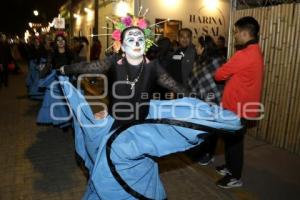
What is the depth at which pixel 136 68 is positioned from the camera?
129 inches

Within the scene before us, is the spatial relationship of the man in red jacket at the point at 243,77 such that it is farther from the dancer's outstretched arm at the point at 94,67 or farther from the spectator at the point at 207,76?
the dancer's outstretched arm at the point at 94,67

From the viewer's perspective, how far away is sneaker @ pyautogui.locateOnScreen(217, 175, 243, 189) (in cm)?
424

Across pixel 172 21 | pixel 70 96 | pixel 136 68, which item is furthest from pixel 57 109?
pixel 172 21

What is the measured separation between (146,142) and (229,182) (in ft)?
6.60

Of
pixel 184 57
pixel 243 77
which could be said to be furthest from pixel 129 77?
pixel 184 57

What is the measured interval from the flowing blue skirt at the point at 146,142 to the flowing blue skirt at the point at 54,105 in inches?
147

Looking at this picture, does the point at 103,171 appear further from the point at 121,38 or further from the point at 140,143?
the point at 121,38

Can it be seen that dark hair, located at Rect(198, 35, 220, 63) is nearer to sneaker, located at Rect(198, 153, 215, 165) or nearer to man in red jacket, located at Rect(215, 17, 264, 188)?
man in red jacket, located at Rect(215, 17, 264, 188)

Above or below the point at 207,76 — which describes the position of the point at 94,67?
above

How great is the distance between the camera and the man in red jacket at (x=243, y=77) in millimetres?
3824

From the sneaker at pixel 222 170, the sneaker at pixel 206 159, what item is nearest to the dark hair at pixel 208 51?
the sneaker at pixel 206 159

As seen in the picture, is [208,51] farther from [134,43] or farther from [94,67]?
[94,67]

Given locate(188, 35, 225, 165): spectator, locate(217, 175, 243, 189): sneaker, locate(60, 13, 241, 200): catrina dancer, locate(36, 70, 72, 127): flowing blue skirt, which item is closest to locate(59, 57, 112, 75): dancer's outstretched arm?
locate(60, 13, 241, 200): catrina dancer

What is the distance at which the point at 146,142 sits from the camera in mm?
2760
